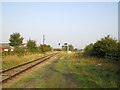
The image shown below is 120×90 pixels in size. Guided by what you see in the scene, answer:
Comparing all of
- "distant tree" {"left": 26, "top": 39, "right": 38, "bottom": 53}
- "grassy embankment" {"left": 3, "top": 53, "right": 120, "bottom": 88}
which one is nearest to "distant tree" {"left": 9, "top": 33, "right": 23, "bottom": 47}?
"distant tree" {"left": 26, "top": 39, "right": 38, "bottom": 53}

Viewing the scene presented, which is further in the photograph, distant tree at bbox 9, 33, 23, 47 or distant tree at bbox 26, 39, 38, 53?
distant tree at bbox 9, 33, 23, 47

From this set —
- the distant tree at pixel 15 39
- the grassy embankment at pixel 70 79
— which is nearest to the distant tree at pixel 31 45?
the distant tree at pixel 15 39

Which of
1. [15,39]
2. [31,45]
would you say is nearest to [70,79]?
[31,45]

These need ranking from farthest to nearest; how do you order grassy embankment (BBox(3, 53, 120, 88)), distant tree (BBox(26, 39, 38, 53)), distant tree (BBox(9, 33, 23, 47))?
distant tree (BBox(9, 33, 23, 47))
distant tree (BBox(26, 39, 38, 53))
grassy embankment (BBox(3, 53, 120, 88))

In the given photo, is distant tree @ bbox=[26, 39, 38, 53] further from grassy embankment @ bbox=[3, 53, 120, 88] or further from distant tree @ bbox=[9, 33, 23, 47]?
grassy embankment @ bbox=[3, 53, 120, 88]

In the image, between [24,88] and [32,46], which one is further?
[32,46]

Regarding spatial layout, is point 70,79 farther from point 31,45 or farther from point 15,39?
point 15,39

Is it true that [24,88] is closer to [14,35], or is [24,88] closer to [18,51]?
[18,51]

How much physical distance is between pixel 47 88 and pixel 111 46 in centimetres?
2381

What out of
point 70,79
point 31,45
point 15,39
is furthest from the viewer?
point 15,39

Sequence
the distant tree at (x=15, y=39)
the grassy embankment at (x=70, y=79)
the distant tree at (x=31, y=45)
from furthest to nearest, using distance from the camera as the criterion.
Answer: the distant tree at (x=15, y=39), the distant tree at (x=31, y=45), the grassy embankment at (x=70, y=79)

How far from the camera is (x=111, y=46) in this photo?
108 feet

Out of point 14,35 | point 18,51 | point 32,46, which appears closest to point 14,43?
point 14,35

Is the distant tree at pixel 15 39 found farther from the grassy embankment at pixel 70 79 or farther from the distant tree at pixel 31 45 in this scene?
the grassy embankment at pixel 70 79
